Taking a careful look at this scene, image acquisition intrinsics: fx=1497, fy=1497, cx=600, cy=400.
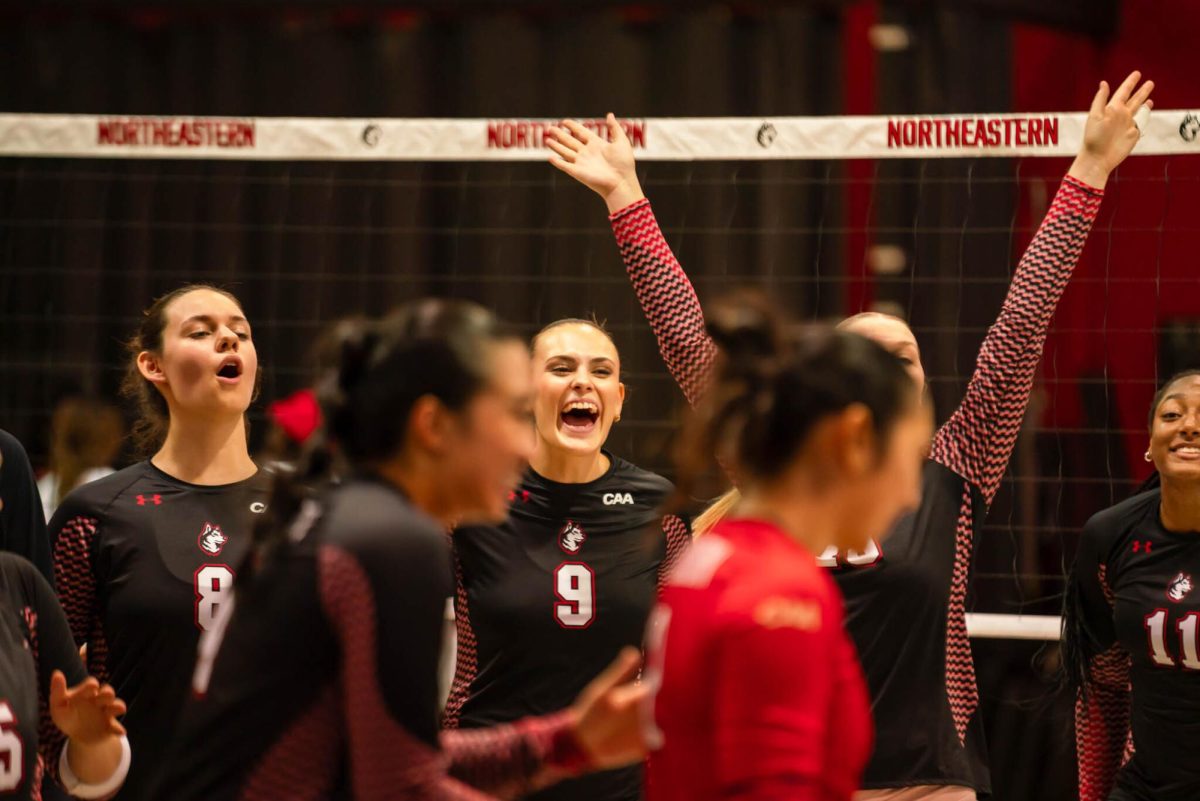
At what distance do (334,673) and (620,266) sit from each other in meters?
5.31

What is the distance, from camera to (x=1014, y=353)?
10.3ft

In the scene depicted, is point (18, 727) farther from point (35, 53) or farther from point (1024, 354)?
point (35, 53)

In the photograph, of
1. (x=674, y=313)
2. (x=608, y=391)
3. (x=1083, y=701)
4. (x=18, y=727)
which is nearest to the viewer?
(x=18, y=727)

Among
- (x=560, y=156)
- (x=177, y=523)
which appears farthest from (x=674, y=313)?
(x=177, y=523)

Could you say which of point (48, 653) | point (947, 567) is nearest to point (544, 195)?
point (947, 567)

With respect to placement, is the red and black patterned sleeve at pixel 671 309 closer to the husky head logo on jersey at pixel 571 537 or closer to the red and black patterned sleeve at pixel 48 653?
→ the husky head logo on jersey at pixel 571 537

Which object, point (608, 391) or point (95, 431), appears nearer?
point (608, 391)

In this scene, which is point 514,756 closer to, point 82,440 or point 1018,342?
point 1018,342

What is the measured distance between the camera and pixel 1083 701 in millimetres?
4387

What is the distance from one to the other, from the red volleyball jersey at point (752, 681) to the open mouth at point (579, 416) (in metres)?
2.05

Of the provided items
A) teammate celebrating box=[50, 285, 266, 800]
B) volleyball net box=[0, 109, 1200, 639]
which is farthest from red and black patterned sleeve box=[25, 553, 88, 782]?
volleyball net box=[0, 109, 1200, 639]

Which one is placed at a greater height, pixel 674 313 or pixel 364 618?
pixel 674 313

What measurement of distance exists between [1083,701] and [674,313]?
1933 mm

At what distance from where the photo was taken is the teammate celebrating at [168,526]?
11.0ft
